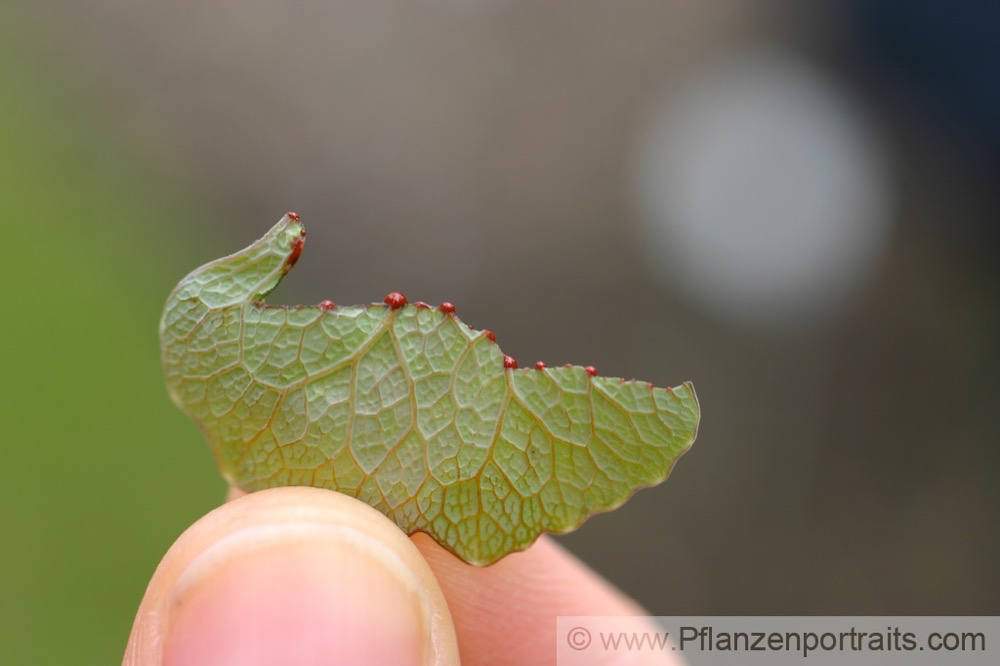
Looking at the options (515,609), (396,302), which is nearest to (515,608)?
(515,609)

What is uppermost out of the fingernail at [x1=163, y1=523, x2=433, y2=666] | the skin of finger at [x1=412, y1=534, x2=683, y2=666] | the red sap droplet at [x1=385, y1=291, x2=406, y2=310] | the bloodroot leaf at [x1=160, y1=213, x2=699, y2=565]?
the red sap droplet at [x1=385, y1=291, x2=406, y2=310]

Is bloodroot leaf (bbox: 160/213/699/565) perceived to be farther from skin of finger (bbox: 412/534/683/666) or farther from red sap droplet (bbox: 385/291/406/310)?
skin of finger (bbox: 412/534/683/666)

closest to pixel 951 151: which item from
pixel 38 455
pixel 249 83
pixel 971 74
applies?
pixel 971 74

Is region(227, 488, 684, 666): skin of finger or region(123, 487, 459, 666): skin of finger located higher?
region(123, 487, 459, 666): skin of finger

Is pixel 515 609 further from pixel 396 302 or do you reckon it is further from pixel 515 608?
pixel 396 302

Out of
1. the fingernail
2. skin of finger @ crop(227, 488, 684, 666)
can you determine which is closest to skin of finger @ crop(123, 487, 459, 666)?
the fingernail

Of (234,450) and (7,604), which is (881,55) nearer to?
(234,450)
